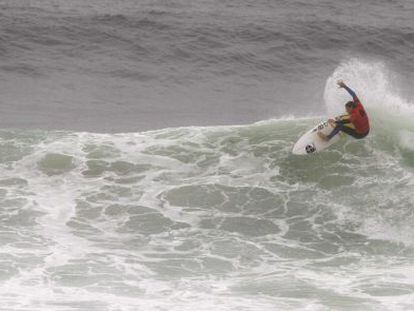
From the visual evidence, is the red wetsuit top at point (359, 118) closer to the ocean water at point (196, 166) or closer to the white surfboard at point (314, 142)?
the white surfboard at point (314, 142)

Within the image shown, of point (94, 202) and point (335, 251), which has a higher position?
point (94, 202)

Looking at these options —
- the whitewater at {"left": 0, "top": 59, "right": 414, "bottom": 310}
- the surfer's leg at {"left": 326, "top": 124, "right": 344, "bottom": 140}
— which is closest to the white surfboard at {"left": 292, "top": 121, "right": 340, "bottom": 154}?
the surfer's leg at {"left": 326, "top": 124, "right": 344, "bottom": 140}

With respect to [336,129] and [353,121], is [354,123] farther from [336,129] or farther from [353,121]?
[336,129]

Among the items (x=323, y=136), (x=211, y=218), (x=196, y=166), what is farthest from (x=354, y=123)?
(x=211, y=218)

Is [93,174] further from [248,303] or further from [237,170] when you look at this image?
[248,303]

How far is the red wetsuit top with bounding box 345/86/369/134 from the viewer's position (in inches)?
715

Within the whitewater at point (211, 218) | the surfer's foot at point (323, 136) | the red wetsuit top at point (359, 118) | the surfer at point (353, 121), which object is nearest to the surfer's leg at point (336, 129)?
the surfer at point (353, 121)

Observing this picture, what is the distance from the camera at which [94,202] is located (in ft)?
56.7

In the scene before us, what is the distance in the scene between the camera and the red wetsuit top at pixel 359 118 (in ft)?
59.6

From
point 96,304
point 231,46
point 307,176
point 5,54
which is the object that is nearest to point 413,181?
point 307,176

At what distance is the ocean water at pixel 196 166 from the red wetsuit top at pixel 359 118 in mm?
987

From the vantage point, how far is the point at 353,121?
60.1 feet

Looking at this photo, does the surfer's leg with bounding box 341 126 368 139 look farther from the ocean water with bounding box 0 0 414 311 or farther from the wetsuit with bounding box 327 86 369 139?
the ocean water with bounding box 0 0 414 311

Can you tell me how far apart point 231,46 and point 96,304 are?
19.0 m
